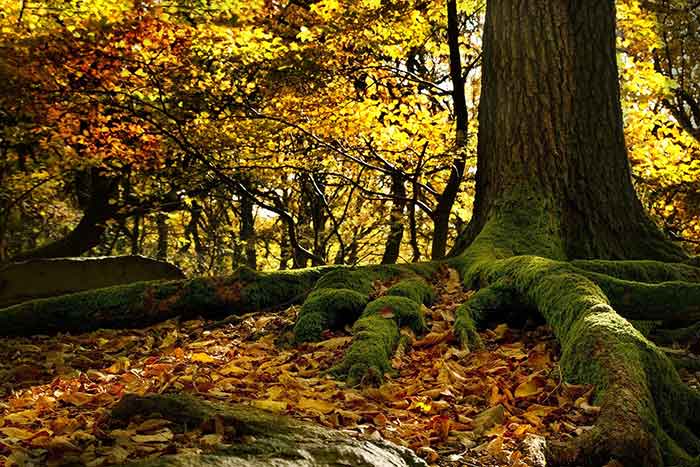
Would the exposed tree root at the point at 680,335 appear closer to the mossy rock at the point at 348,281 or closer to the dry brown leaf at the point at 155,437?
the mossy rock at the point at 348,281

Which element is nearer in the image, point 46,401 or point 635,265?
point 46,401

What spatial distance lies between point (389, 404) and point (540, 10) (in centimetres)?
458

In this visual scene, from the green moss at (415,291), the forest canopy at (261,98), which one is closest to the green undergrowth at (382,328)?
the green moss at (415,291)

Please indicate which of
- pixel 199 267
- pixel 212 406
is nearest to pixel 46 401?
pixel 212 406

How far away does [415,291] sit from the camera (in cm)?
507

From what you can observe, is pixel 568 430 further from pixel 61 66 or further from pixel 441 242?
A: pixel 61 66

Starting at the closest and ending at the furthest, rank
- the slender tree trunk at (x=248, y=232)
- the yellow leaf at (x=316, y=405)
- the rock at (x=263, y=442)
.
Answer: the rock at (x=263, y=442) → the yellow leaf at (x=316, y=405) → the slender tree trunk at (x=248, y=232)

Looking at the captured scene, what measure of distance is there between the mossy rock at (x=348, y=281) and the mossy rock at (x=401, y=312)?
20.8 inches

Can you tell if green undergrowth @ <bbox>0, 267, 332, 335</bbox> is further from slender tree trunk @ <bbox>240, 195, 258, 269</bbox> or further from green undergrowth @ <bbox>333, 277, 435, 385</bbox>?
slender tree trunk @ <bbox>240, 195, 258, 269</bbox>

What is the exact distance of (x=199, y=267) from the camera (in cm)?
1770

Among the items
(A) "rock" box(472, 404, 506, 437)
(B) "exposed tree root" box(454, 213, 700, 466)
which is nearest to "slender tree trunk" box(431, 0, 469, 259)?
(B) "exposed tree root" box(454, 213, 700, 466)

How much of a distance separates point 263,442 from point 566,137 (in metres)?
4.65

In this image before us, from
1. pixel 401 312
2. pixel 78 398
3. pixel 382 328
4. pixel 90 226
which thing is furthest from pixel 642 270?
pixel 90 226

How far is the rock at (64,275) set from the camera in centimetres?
737
